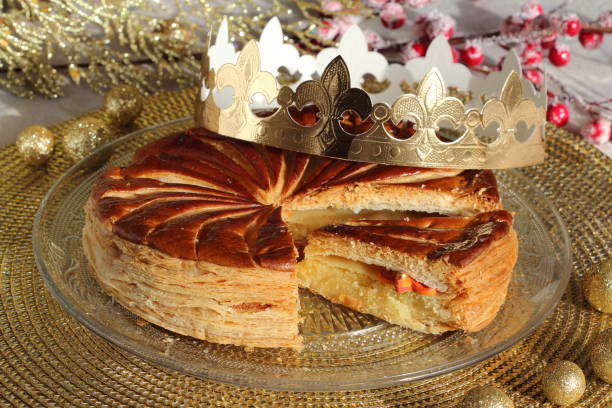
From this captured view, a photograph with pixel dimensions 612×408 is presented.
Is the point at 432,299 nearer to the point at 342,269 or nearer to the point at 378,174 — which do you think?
the point at 342,269

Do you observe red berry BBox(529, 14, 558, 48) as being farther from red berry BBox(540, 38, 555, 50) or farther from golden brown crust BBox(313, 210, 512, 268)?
golden brown crust BBox(313, 210, 512, 268)

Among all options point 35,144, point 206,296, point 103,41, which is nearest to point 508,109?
point 206,296

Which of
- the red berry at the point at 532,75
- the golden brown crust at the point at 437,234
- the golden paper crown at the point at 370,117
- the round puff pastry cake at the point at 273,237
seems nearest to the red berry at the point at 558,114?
the red berry at the point at 532,75

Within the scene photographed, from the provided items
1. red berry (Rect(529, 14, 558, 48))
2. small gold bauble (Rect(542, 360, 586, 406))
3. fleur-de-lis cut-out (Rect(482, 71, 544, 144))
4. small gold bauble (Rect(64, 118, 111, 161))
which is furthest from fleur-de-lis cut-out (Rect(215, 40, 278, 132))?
red berry (Rect(529, 14, 558, 48))

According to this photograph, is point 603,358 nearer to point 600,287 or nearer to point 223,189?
point 600,287

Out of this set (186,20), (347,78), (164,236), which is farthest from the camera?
(186,20)

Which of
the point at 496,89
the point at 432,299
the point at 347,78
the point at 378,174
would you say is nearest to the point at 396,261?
the point at 432,299
